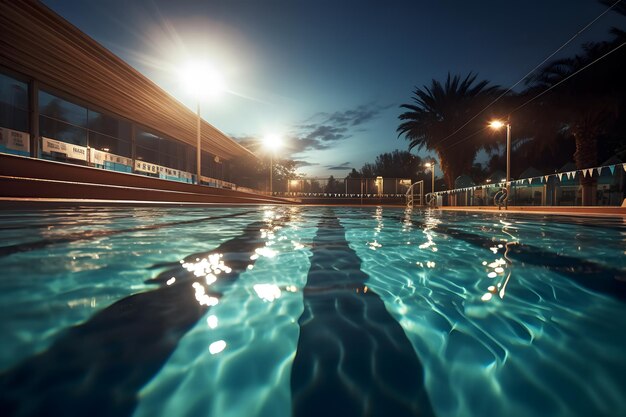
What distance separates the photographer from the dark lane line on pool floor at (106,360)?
0.82 m

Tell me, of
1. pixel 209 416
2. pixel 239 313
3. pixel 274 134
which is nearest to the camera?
pixel 209 416

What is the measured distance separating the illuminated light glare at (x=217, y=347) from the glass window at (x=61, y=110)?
1688 centimetres

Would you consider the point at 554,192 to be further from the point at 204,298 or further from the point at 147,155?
the point at 147,155

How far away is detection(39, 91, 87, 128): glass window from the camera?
514 inches

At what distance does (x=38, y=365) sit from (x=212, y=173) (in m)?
27.2

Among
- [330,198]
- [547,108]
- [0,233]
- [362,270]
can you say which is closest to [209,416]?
[362,270]

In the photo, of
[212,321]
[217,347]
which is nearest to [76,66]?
[212,321]

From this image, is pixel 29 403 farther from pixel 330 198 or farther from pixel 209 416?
pixel 330 198

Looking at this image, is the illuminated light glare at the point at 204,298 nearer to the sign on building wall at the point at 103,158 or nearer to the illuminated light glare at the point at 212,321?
the illuminated light glare at the point at 212,321

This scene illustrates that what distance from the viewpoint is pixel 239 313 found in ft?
4.69

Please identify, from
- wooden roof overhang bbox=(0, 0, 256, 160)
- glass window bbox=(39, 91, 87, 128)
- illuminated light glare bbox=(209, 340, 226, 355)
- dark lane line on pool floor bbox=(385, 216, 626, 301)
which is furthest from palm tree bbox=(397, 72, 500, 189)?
illuminated light glare bbox=(209, 340, 226, 355)

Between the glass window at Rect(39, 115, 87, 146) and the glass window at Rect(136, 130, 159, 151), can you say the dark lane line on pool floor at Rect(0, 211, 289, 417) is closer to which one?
the glass window at Rect(39, 115, 87, 146)

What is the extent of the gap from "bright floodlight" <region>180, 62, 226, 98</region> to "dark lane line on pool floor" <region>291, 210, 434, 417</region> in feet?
47.2

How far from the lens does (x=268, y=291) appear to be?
175 centimetres
